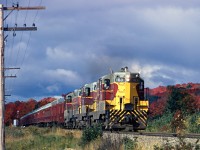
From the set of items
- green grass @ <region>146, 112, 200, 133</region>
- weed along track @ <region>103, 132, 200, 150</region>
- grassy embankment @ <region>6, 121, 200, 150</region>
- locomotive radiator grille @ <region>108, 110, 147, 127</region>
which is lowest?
grassy embankment @ <region>6, 121, 200, 150</region>

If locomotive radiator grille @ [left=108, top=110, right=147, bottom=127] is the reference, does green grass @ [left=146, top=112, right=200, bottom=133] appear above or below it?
below

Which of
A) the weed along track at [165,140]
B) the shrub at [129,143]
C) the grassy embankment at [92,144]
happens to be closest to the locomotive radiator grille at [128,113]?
the grassy embankment at [92,144]

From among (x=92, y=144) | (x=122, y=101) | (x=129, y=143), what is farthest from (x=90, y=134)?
(x=129, y=143)

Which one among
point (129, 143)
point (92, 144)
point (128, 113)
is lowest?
point (92, 144)

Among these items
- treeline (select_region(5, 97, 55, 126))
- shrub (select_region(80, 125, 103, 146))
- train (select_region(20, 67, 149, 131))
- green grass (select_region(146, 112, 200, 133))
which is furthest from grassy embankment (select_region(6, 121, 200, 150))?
treeline (select_region(5, 97, 55, 126))

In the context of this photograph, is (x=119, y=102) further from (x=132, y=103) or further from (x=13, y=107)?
(x=13, y=107)

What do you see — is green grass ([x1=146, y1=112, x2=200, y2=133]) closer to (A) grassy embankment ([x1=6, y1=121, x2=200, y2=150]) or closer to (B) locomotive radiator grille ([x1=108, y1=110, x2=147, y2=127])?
(B) locomotive radiator grille ([x1=108, y1=110, x2=147, y2=127])

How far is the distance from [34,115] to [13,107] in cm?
4867

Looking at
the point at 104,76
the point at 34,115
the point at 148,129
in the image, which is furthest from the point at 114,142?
the point at 34,115

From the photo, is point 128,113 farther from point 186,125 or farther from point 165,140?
point 165,140

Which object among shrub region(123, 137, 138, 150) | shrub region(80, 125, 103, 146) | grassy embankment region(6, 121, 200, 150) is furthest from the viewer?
shrub region(80, 125, 103, 146)

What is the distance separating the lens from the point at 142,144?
22.1m

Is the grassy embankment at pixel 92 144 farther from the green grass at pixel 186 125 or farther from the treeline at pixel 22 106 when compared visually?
the treeline at pixel 22 106

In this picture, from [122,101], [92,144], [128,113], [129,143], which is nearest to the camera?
[129,143]
